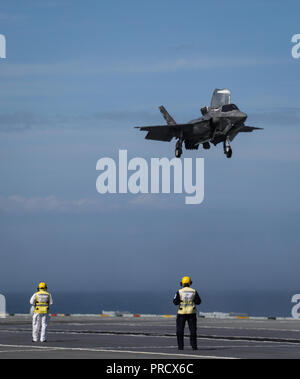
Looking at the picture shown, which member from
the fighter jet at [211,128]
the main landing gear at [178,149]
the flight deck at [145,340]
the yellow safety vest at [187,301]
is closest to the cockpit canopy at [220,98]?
the fighter jet at [211,128]

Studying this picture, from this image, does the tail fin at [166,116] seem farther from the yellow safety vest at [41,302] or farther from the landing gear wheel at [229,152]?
the yellow safety vest at [41,302]

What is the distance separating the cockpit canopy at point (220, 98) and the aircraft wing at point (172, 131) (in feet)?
4.36

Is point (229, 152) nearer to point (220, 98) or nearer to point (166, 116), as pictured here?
point (220, 98)

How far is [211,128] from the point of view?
59188 mm

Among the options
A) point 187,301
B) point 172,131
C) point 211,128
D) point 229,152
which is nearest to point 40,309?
point 187,301

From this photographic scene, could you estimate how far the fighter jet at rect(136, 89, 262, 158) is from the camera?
5619 centimetres

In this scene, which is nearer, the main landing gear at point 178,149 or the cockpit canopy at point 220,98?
the cockpit canopy at point 220,98

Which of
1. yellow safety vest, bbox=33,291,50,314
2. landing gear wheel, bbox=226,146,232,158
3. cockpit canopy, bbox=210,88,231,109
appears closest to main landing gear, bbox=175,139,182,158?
cockpit canopy, bbox=210,88,231,109

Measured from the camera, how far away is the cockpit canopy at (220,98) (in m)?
59.6

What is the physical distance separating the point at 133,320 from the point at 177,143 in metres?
12.4

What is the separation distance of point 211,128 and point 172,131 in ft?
19.1
